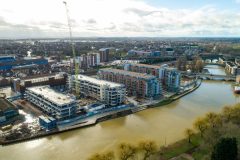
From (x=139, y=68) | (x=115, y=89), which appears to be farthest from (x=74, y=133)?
(x=139, y=68)

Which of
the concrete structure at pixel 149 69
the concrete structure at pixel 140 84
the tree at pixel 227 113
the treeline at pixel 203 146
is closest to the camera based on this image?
the treeline at pixel 203 146

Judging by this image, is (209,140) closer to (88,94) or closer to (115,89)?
(115,89)

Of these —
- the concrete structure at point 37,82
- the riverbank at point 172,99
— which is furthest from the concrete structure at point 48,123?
the riverbank at point 172,99

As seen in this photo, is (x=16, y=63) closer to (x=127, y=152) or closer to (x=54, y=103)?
(x=54, y=103)

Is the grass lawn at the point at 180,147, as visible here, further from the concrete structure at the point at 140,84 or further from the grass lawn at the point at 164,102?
the concrete structure at the point at 140,84

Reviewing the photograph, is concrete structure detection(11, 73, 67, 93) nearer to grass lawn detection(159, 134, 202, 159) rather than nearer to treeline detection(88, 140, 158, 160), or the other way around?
treeline detection(88, 140, 158, 160)

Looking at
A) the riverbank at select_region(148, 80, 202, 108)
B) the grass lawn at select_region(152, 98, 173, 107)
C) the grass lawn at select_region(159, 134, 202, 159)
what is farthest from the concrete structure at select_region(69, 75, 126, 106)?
the grass lawn at select_region(159, 134, 202, 159)

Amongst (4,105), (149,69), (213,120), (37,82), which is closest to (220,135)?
(213,120)

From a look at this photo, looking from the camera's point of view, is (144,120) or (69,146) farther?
(144,120)
